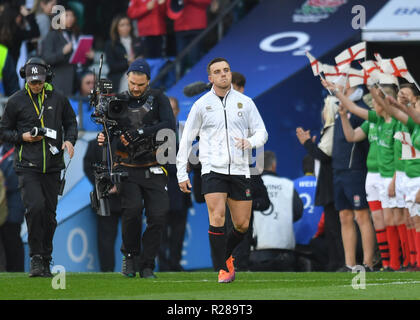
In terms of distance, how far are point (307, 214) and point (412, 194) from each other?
266 cm

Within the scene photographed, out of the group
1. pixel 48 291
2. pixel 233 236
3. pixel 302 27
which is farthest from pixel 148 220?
pixel 302 27

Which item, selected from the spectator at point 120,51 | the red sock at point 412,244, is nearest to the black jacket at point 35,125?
the red sock at point 412,244

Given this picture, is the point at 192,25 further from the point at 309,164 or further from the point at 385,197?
the point at 385,197

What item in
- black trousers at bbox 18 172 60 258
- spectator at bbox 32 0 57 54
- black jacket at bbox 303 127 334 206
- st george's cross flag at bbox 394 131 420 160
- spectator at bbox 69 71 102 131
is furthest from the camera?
spectator at bbox 32 0 57 54

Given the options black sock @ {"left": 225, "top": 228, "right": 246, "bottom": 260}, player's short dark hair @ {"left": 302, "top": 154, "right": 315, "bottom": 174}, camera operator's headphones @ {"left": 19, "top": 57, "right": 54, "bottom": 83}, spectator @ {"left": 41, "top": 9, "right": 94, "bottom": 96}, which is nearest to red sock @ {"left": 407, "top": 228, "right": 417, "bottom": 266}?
player's short dark hair @ {"left": 302, "top": 154, "right": 315, "bottom": 174}

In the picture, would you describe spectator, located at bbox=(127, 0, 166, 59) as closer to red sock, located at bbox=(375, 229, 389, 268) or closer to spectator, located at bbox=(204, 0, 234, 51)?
spectator, located at bbox=(204, 0, 234, 51)

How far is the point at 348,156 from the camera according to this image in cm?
1446

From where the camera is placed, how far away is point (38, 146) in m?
12.6

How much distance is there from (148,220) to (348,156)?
324 cm

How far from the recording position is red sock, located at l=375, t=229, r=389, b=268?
14180 mm

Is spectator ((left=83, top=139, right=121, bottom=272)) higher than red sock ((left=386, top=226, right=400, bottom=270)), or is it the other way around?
spectator ((left=83, top=139, right=121, bottom=272))

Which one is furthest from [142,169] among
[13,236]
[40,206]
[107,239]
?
[107,239]

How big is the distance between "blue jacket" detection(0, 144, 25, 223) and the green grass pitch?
102 inches

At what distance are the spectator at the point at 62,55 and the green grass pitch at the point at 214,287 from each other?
5.57 m
